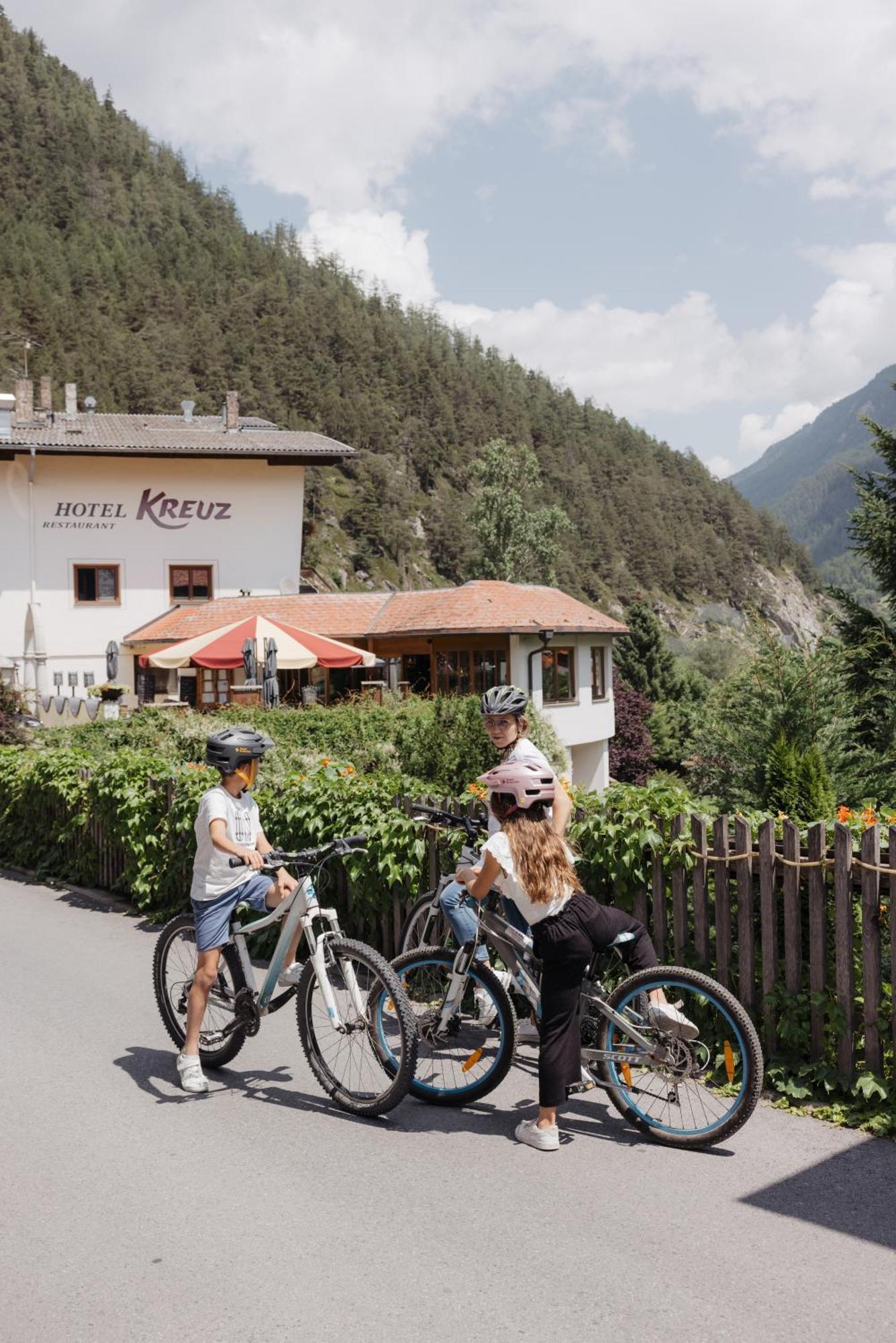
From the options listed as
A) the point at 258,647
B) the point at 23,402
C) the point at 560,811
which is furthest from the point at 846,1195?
the point at 23,402

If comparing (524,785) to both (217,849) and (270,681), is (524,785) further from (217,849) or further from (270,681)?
(270,681)

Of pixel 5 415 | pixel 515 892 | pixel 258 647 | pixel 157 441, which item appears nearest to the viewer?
pixel 515 892

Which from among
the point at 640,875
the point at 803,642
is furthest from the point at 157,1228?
the point at 803,642

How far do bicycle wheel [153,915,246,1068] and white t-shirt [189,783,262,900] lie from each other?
34 cm

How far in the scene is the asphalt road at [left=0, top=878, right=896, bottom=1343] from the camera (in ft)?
11.6

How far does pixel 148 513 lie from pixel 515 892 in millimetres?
37640

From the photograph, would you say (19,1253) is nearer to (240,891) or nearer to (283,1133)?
(283,1133)

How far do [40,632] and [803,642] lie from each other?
21.6 metres

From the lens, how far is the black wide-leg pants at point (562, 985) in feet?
15.7

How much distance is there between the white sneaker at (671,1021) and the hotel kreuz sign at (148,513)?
37.8 meters

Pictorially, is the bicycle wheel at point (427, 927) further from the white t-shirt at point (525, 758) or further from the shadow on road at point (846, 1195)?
the shadow on road at point (846, 1195)

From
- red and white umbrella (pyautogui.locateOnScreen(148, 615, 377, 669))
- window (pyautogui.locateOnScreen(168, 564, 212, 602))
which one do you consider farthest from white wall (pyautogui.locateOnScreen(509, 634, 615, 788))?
red and white umbrella (pyautogui.locateOnScreen(148, 615, 377, 669))

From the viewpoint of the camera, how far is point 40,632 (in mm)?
32000

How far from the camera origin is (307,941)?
5.55 m
